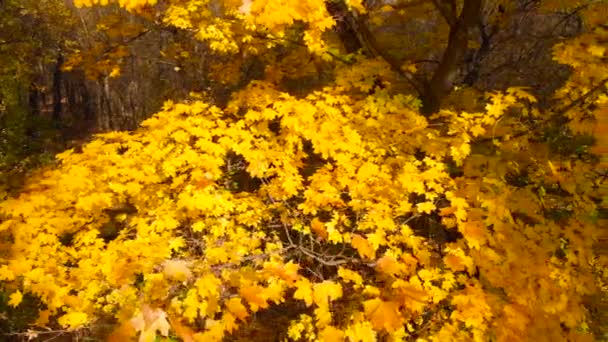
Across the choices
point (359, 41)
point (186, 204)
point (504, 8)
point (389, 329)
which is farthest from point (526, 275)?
point (504, 8)

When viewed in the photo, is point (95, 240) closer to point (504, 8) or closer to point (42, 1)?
point (504, 8)

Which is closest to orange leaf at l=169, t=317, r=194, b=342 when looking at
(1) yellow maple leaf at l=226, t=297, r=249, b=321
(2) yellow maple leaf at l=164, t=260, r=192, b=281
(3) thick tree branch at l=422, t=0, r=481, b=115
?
(2) yellow maple leaf at l=164, t=260, r=192, b=281

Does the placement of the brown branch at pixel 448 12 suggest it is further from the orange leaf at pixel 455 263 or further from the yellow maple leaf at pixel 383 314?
the yellow maple leaf at pixel 383 314

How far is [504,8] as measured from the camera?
9.41 meters

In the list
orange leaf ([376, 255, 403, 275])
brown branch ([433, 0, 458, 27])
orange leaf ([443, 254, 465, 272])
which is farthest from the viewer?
brown branch ([433, 0, 458, 27])

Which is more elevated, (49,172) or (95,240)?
(49,172)

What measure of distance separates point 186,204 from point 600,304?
5.03 meters

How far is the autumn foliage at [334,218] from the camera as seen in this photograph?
16.2 ft

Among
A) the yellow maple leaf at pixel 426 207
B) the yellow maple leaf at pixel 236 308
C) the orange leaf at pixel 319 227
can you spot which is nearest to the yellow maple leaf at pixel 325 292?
the orange leaf at pixel 319 227

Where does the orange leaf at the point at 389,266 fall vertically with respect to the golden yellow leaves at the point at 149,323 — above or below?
below

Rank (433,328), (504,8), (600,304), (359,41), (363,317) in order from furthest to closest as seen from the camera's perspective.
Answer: (504,8) → (359,41) → (600,304) → (433,328) → (363,317)

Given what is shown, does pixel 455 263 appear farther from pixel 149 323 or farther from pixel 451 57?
pixel 451 57

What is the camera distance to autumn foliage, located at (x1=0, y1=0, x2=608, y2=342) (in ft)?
16.2

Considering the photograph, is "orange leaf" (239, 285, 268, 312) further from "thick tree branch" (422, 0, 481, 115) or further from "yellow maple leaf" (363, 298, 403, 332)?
"thick tree branch" (422, 0, 481, 115)
